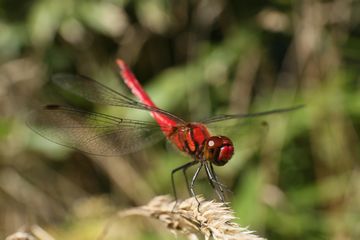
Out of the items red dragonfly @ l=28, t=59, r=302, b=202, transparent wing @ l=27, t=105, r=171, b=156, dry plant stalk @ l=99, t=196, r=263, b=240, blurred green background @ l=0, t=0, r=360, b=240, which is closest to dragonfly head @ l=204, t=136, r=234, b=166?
red dragonfly @ l=28, t=59, r=302, b=202

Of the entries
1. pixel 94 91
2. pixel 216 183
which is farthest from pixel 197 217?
pixel 94 91

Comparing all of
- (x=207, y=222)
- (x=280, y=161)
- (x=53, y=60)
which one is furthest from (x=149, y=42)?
(x=207, y=222)

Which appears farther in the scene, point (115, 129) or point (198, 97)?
point (198, 97)

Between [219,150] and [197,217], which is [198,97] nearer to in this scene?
[219,150]

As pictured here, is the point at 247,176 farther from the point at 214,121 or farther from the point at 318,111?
the point at 214,121

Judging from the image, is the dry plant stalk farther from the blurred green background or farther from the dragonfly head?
the blurred green background
